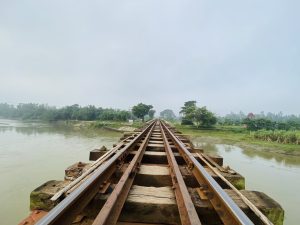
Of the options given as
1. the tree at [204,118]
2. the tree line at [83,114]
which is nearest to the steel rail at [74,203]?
the tree at [204,118]

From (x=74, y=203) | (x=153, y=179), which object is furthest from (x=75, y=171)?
(x=74, y=203)

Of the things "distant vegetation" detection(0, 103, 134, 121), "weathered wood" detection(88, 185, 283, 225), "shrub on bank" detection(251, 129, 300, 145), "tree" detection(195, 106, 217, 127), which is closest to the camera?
"weathered wood" detection(88, 185, 283, 225)

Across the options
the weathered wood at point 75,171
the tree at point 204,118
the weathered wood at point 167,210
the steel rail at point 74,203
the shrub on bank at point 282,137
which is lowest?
the shrub on bank at point 282,137

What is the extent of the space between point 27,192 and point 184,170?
7415 millimetres

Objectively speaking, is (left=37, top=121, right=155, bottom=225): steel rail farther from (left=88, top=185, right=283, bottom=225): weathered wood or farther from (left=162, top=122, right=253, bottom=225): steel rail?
(left=162, top=122, right=253, bottom=225): steel rail

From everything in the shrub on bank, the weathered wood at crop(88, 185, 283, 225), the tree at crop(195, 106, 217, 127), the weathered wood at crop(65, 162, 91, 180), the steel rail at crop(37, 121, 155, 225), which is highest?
the tree at crop(195, 106, 217, 127)

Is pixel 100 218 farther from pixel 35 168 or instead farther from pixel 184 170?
pixel 35 168

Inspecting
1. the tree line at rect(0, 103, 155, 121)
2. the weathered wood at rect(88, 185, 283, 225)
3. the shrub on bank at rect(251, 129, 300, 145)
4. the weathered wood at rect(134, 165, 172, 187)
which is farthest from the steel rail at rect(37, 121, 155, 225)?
the tree line at rect(0, 103, 155, 121)

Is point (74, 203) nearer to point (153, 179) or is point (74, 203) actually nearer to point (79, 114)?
point (153, 179)

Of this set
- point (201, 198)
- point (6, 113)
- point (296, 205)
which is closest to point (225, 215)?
point (201, 198)

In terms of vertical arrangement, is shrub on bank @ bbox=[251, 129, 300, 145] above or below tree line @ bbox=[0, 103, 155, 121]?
below

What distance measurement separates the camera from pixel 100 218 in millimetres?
1640

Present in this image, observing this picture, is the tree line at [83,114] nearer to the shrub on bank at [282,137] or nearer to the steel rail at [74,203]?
the shrub on bank at [282,137]

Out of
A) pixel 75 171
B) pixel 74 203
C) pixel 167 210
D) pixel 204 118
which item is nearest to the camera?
pixel 74 203
